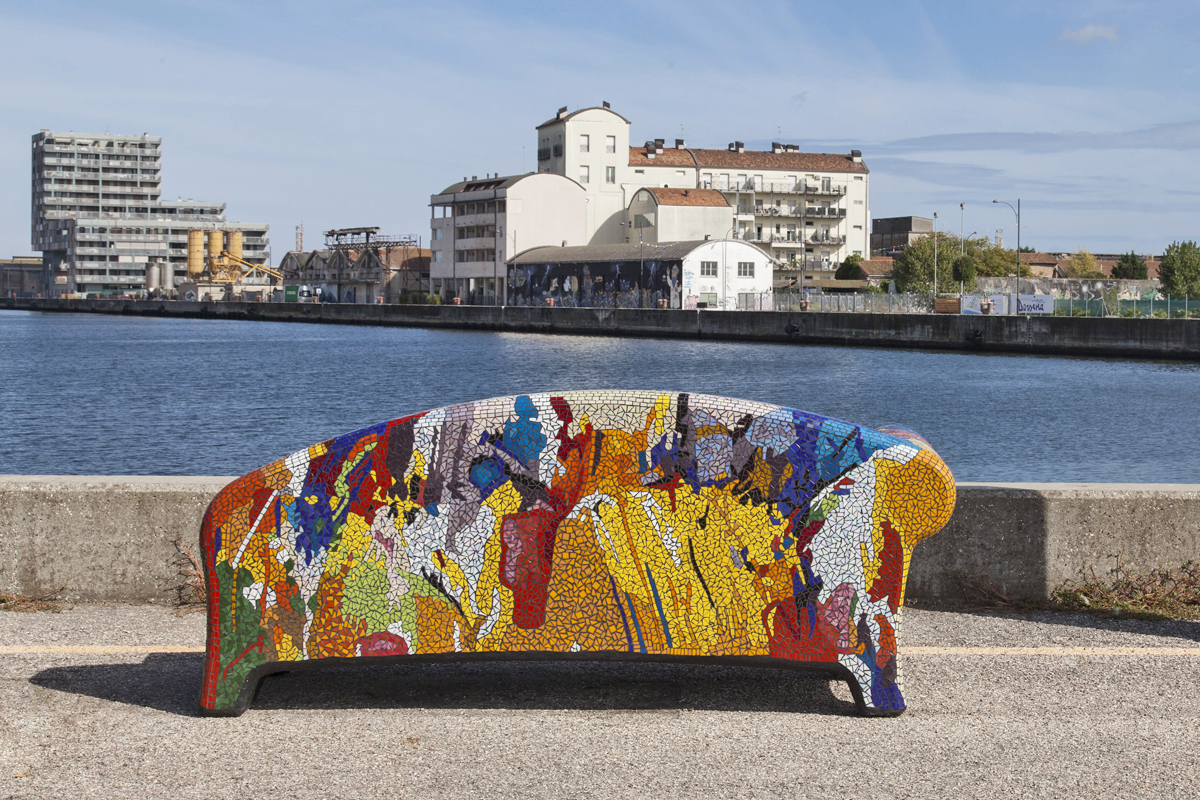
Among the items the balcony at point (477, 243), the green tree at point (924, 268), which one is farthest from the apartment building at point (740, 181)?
the green tree at point (924, 268)

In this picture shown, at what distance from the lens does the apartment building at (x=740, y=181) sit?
416ft

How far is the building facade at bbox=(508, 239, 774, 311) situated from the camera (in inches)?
3853

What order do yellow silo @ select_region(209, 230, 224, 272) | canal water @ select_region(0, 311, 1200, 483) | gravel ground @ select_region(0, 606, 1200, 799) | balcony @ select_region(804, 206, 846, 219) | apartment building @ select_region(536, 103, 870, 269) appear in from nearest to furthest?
gravel ground @ select_region(0, 606, 1200, 799)
canal water @ select_region(0, 311, 1200, 483)
apartment building @ select_region(536, 103, 870, 269)
balcony @ select_region(804, 206, 846, 219)
yellow silo @ select_region(209, 230, 224, 272)

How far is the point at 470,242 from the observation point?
12044cm

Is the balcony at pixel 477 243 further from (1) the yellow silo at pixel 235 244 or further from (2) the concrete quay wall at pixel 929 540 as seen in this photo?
(2) the concrete quay wall at pixel 929 540

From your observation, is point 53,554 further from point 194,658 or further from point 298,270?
point 298,270

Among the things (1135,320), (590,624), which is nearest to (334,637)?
(590,624)

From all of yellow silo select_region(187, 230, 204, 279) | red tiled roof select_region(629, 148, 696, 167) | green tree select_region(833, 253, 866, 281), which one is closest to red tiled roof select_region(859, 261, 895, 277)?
green tree select_region(833, 253, 866, 281)

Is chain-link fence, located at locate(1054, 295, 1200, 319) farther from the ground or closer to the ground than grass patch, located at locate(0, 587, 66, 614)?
farther from the ground

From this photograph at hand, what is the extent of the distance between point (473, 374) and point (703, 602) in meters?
52.6

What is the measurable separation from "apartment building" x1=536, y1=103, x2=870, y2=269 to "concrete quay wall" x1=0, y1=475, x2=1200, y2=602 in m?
119

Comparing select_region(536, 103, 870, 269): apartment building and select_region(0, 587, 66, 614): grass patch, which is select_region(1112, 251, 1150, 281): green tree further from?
select_region(0, 587, 66, 614): grass patch

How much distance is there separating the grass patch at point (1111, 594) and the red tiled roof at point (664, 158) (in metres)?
126

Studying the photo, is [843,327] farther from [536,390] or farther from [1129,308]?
[536,390]
